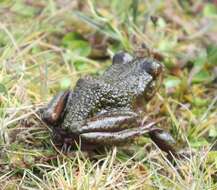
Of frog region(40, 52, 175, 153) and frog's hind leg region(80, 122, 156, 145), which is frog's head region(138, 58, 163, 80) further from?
frog's hind leg region(80, 122, 156, 145)

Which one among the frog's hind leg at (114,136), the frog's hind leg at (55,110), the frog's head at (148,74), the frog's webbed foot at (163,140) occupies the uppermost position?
the frog's head at (148,74)

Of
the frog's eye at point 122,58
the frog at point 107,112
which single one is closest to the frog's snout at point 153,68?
the frog at point 107,112

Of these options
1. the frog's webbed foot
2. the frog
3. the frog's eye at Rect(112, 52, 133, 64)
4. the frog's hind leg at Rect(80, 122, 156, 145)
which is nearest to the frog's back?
the frog

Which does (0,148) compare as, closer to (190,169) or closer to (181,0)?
(190,169)

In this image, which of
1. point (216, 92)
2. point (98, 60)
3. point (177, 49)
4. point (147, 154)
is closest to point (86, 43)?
point (98, 60)

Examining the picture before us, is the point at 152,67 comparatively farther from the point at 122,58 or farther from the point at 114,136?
the point at 114,136

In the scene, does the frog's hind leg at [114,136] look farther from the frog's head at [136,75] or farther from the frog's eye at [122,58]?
the frog's eye at [122,58]

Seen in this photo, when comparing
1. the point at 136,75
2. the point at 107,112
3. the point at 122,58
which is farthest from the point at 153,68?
the point at 107,112

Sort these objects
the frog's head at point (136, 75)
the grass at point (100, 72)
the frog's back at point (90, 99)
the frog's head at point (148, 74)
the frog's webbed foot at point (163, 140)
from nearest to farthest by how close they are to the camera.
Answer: the grass at point (100, 72)
the frog's back at point (90, 99)
the frog's webbed foot at point (163, 140)
the frog's head at point (136, 75)
the frog's head at point (148, 74)
